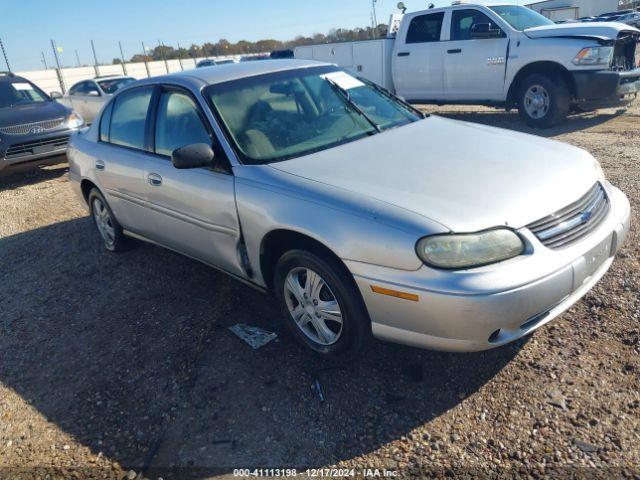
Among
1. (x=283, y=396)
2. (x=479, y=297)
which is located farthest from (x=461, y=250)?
(x=283, y=396)

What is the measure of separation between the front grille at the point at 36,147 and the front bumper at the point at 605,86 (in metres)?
8.40

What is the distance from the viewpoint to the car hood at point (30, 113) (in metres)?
8.68

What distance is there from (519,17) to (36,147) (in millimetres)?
8495

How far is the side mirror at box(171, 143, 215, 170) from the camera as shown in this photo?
10.4ft

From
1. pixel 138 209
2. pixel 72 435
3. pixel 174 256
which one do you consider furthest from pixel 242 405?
pixel 174 256

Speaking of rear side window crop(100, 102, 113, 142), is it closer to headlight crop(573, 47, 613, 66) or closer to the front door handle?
the front door handle

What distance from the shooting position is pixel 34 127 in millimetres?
8727

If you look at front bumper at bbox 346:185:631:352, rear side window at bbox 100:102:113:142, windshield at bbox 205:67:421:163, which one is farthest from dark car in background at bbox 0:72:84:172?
front bumper at bbox 346:185:631:352

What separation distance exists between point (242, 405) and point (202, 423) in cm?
23

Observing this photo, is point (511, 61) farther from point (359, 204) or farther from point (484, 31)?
point (359, 204)

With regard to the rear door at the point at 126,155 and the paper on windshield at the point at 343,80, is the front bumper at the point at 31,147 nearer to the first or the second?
the rear door at the point at 126,155

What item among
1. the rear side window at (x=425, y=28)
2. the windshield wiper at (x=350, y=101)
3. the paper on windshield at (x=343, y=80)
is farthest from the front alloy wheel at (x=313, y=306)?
the rear side window at (x=425, y=28)

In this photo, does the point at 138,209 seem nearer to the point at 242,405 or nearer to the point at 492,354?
the point at 242,405

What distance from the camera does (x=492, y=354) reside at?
118 inches
